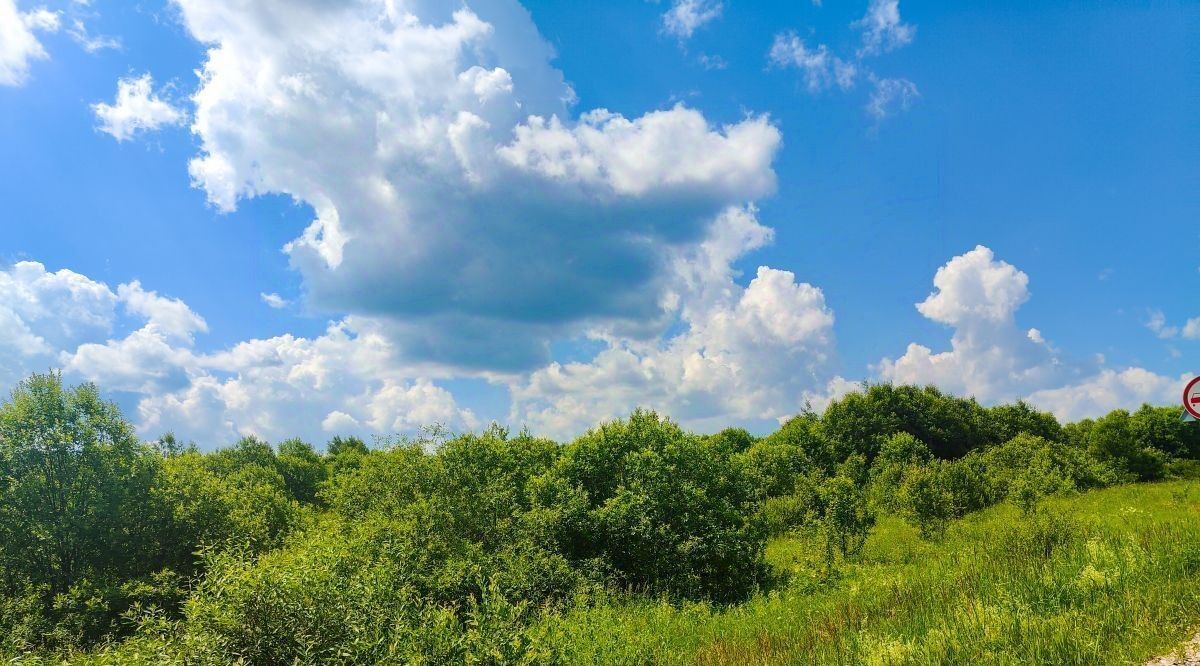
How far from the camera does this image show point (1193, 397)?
1409 cm

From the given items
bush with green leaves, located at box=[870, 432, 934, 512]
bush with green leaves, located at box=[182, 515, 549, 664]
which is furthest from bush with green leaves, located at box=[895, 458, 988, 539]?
bush with green leaves, located at box=[182, 515, 549, 664]

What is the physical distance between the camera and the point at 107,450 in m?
21.8

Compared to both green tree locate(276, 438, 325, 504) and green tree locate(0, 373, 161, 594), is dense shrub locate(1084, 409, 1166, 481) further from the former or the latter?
green tree locate(276, 438, 325, 504)

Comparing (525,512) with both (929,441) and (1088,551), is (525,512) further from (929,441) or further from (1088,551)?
(929,441)

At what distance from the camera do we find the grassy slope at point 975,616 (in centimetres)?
849

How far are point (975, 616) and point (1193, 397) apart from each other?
9.64 meters

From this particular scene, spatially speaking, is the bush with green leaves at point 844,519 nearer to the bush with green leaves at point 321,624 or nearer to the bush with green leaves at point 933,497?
the bush with green leaves at point 933,497

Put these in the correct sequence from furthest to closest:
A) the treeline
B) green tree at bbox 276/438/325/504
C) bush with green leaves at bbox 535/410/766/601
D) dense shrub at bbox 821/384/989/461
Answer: green tree at bbox 276/438/325/504 < dense shrub at bbox 821/384/989/461 < bush with green leaves at bbox 535/410/766/601 < the treeline

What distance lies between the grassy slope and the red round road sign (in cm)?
284

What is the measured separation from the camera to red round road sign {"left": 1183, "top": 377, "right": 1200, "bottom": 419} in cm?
1403

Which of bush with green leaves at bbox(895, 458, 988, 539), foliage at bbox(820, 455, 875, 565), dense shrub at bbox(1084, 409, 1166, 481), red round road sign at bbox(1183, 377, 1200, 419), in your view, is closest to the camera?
red round road sign at bbox(1183, 377, 1200, 419)

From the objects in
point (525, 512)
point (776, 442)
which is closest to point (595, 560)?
point (525, 512)

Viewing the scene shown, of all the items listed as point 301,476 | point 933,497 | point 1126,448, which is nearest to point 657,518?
point 933,497

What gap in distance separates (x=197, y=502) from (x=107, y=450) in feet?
12.0
